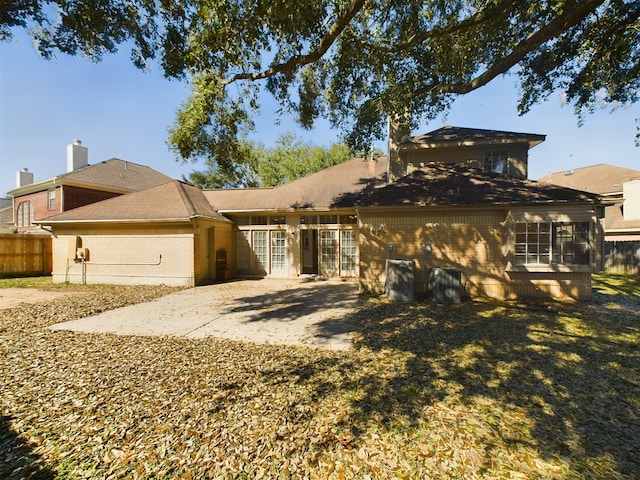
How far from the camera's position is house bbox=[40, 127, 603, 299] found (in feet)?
28.8

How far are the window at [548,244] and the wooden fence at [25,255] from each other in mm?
23693

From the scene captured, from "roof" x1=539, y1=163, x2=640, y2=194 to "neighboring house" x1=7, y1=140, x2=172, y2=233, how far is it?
33239mm

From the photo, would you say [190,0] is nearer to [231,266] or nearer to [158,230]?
[158,230]

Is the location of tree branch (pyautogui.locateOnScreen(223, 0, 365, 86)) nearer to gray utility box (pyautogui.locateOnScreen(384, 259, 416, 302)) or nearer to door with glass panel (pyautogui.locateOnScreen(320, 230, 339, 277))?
gray utility box (pyautogui.locateOnScreen(384, 259, 416, 302))

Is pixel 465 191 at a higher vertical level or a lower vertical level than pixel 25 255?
higher

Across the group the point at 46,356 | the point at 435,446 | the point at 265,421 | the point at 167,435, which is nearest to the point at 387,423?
the point at 435,446

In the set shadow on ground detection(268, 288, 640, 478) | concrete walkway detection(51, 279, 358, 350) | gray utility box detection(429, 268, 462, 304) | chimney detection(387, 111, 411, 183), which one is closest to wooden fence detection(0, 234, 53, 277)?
concrete walkway detection(51, 279, 358, 350)

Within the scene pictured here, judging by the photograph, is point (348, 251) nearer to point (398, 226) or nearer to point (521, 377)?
point (398, 226)

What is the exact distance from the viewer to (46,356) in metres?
4.76

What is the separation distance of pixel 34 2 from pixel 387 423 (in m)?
11.9

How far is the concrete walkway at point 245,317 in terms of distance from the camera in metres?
5.93

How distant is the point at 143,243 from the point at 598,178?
34766 mm

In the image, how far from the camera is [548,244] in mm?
8766

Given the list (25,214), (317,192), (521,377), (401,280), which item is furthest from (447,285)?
(25,214)
